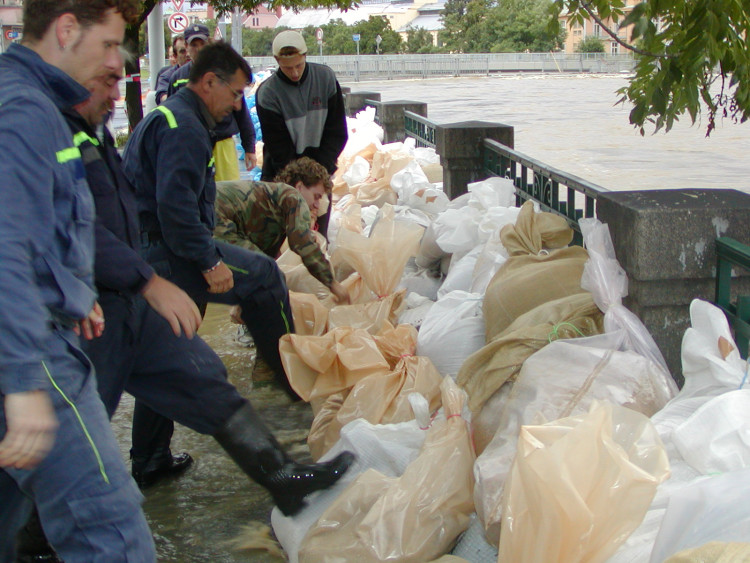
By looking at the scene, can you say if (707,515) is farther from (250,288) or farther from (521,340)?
(250,288)

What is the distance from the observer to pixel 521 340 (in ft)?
9.70

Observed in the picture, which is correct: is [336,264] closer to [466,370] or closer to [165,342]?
[466,370]

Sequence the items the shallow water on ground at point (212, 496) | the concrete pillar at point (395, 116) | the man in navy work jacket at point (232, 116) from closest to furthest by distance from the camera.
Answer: the shallow water on ground at point (212, 496) < the man in navy work jacket at point (232, 116) < the concrete pillar at point (395, 116)

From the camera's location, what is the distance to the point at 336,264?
508 cm

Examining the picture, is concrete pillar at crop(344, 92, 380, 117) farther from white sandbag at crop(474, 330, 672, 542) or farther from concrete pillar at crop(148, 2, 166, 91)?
white sandbag at crop(474, 330, 672, 542)

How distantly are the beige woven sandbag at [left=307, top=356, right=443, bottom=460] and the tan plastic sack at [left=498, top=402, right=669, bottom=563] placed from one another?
1.28m

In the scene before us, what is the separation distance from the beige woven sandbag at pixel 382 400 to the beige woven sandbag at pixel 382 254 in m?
0.93

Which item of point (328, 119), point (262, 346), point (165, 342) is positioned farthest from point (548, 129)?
point (165, 342)

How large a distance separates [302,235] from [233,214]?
366 mm

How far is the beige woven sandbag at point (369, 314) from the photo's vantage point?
166 inches

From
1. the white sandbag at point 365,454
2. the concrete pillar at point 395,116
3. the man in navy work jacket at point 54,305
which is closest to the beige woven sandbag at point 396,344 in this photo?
the white sandbag at point 365,454

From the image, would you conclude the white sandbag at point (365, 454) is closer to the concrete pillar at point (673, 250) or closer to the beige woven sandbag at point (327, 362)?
the beige woven sandbag at point (327, 362)

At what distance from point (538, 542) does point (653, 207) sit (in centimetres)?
143

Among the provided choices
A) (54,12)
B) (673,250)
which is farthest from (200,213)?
(673,250)
